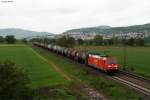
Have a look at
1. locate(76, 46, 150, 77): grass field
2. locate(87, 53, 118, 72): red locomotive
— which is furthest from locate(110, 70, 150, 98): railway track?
locate(76, 46, 150, 77): grass field

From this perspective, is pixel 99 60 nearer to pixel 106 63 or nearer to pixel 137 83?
pixel 106 63

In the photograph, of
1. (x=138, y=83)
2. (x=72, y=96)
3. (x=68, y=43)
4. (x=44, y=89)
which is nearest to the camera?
(x=72, y=96)

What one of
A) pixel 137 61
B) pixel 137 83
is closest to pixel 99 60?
pixel 137 83

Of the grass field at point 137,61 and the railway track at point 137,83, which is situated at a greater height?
the railway track at point 137,83

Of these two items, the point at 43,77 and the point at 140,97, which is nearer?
the point at 140,97

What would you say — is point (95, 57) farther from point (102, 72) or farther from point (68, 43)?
point (68, 43)

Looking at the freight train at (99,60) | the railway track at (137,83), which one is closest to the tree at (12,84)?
the railway track at (137,83)

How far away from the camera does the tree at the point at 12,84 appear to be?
92.4ft

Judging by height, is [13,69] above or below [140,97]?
above

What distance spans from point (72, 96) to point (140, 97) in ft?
21.8

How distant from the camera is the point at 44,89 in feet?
119

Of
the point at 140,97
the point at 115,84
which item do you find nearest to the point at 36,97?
the point at 140,97

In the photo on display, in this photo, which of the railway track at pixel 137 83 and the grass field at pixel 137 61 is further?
the grass field at pixel 137 61

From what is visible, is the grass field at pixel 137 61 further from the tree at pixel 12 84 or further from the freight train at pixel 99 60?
the tree at pixel 12 84
